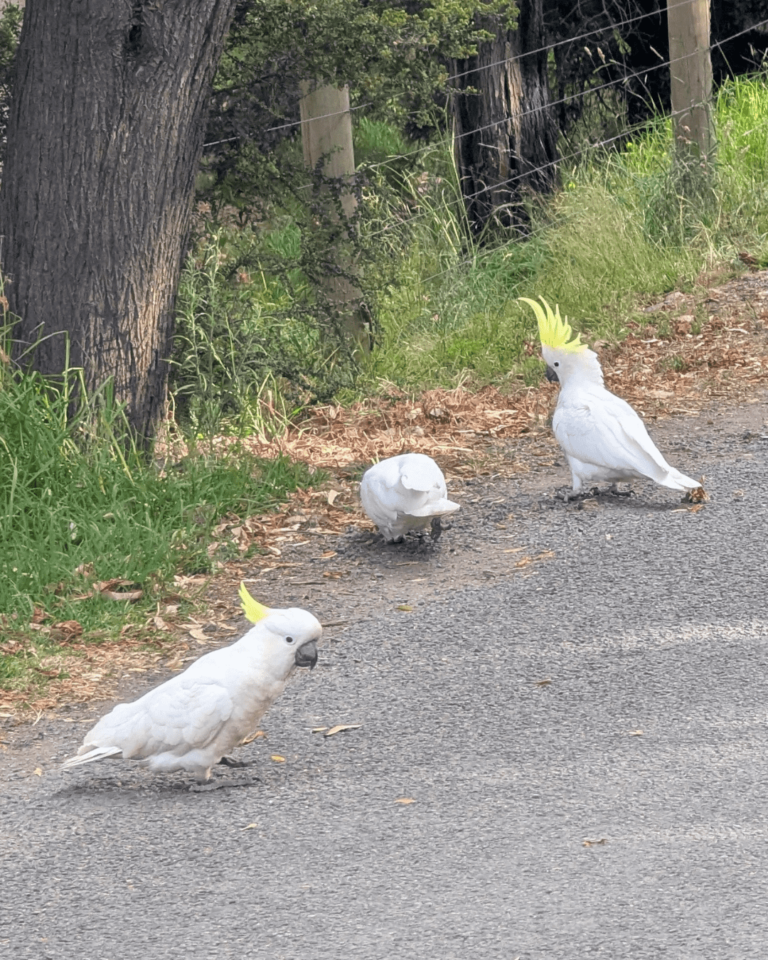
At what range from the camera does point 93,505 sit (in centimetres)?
486

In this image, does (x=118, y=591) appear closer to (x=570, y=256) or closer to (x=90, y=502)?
(x=90, y=502)

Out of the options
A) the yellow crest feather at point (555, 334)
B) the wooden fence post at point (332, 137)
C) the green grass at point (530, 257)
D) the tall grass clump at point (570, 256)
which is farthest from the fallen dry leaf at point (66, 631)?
the tall grass clump at point (570, 256)

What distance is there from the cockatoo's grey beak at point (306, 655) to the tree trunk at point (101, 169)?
2391mm

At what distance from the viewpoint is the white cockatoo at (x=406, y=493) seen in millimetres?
4551

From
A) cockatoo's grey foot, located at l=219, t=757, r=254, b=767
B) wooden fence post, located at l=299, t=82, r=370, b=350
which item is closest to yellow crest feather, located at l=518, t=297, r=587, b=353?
wooden fence post, located at l=299, t=82, r=370, b=350

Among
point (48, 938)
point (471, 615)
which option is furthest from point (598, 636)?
point (48, 938)

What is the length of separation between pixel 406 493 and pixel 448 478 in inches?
48.1

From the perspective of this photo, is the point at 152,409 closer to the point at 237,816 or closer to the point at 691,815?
the point at 237,816

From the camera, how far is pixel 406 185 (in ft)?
30.1

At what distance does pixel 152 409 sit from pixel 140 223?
78cm

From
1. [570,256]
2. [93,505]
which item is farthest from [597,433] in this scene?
[570,256]

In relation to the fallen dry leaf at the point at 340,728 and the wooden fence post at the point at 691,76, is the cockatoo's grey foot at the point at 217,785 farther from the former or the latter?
the wooden fence post at the point at 691,76

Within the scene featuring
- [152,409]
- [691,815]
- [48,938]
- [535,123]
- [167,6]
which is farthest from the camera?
[535,123]

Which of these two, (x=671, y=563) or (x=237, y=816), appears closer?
(x=237, y=816)
